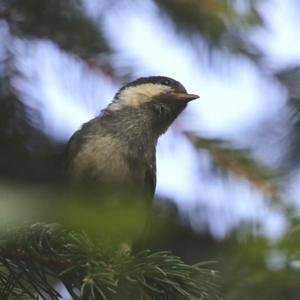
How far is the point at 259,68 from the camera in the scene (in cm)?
211

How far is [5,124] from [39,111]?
130 millimetres

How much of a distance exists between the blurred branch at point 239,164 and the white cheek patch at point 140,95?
4.36ft

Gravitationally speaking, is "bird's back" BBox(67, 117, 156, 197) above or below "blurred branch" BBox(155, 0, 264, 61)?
below

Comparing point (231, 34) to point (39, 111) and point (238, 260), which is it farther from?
point (238, 260)

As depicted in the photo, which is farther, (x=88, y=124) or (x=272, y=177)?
(x=88, y=124)

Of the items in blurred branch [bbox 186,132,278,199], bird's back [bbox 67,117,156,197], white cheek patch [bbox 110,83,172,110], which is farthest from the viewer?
white cheek patch [bbox 110,83,172,110]

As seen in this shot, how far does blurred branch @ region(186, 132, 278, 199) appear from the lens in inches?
68.8

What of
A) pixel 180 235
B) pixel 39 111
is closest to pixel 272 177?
pixel 180 235

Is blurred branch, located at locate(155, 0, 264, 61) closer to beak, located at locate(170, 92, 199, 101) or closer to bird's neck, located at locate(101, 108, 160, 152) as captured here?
beak, located at locate(170, 92, 199, 101)

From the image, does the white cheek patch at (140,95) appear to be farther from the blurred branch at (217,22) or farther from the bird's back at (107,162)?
the blurred branch at (217,22)

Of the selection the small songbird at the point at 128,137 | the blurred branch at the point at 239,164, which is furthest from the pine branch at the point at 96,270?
the small songbird at the point at 128,137

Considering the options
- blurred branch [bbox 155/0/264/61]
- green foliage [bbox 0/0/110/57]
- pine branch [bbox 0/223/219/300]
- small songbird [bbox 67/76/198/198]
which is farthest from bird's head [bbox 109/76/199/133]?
pine branch [bbox 0/223/219/300]

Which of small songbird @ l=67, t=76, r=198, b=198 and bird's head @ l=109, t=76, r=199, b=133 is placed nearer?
small songbird @ l=67, t=76, r=198, b=198

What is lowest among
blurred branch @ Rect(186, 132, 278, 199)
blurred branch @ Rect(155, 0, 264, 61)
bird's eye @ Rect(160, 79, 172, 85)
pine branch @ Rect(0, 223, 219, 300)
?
pine branch @ Rect(0, 223, 219, 300)
